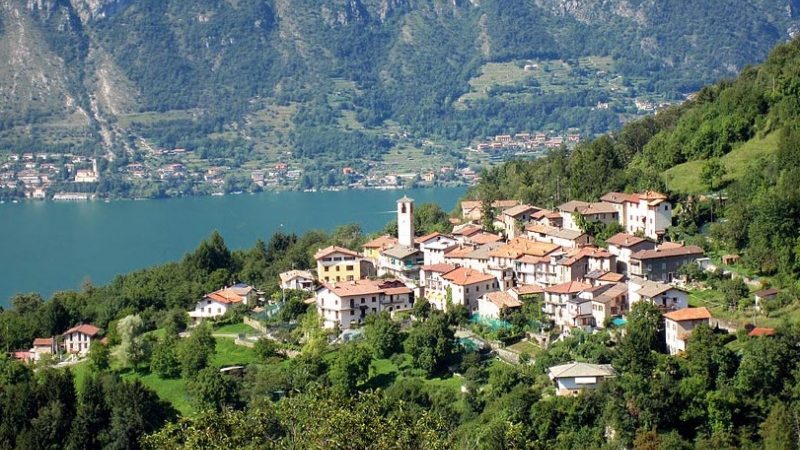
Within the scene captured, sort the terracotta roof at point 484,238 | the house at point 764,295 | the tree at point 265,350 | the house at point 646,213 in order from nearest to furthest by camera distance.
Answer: the house at point 764,295 < the tree at point 265,350 < the house at point 646,213 < the terracotta roof at point 484,238

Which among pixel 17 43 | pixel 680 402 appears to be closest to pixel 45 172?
pixel 17 43

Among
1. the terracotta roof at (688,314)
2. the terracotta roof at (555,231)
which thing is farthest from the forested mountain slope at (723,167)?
the terracotta roof at (688,314)

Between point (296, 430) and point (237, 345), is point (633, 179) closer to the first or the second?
point (237, 345)

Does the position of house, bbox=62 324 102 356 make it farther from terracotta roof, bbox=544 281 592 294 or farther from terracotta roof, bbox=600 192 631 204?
terracotta roof, bbox=600 192 631 204

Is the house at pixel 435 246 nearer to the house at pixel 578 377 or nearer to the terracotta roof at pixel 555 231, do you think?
the terracotta roof at pixel 555 231

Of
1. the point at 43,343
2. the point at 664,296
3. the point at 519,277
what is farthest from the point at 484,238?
the point at 43,343
